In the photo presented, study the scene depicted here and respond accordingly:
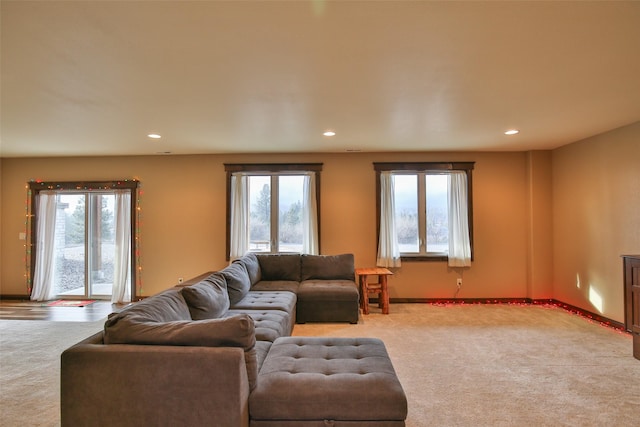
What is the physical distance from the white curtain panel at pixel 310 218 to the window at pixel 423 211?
107 cm

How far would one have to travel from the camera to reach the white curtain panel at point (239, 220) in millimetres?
5449

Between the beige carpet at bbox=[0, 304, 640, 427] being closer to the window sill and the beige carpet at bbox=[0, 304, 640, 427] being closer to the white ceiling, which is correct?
the window sill

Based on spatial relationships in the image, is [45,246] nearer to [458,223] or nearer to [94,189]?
[94,189]

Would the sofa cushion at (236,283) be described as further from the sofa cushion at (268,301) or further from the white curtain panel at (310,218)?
the white curtain panel at (310,218)

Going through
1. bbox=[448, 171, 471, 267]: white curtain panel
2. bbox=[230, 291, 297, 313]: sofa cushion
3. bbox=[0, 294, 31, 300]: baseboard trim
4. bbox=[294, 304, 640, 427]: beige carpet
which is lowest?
bbox=[294, 304, 640, 427]: beige carpet

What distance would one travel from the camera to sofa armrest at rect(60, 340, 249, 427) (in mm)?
1612

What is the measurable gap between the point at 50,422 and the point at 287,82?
298 cm

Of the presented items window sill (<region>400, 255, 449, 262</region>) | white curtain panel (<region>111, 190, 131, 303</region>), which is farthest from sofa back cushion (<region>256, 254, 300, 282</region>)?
white curtain panel (<region>111, 190, 131, 303</region>)

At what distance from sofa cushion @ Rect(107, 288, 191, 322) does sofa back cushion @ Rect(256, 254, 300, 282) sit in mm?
2320

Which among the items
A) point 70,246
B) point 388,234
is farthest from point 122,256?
point 388,234

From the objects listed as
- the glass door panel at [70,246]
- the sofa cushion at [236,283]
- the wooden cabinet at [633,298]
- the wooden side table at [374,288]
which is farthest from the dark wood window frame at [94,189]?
the wooden cabinet at [633,298]

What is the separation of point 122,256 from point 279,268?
288 centimetres

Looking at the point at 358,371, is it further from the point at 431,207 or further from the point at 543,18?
the point at 431,207

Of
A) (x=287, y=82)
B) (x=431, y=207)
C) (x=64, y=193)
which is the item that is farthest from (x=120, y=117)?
(x=431, y=207)
